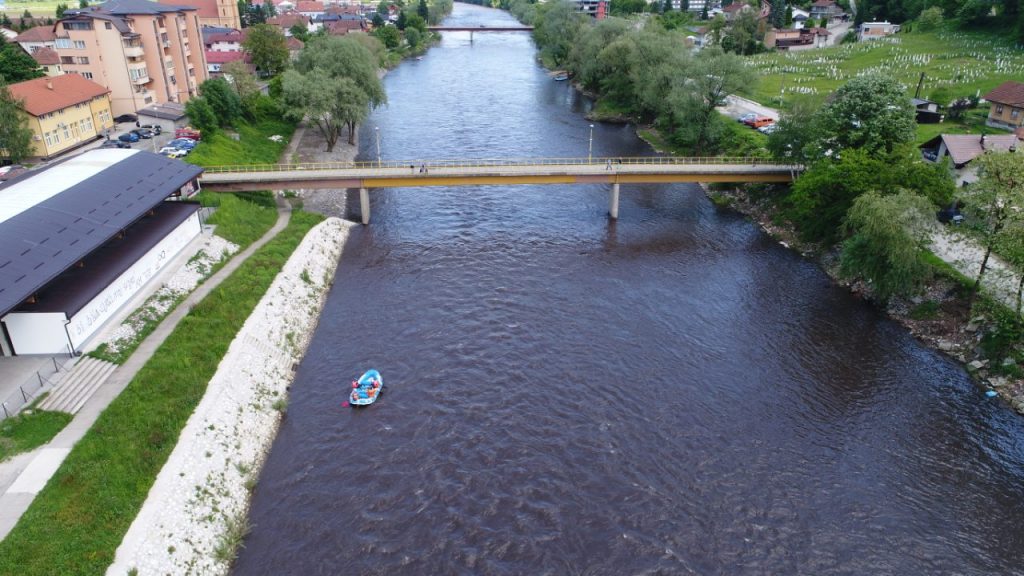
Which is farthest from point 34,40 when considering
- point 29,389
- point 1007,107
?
point 1007,107

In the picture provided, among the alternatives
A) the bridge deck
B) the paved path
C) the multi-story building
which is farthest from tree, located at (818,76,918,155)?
the multi-story building

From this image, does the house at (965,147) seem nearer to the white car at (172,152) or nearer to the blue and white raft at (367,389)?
the blue and white raft at (367,389)

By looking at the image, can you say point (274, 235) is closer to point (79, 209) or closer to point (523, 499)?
point (79, 209)

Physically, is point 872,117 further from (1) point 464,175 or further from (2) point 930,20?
(2) point 930,20

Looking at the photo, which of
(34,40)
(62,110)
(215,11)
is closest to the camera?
Result: (62,110)

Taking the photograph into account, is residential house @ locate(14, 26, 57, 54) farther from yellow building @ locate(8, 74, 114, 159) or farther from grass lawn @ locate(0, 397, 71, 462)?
grass lawn @ locate(0, 397, 71, 462)
